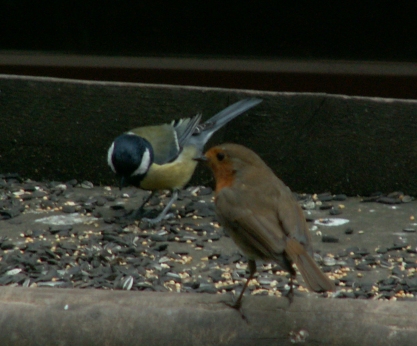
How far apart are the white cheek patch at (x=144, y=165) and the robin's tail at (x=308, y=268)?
241 centimetres

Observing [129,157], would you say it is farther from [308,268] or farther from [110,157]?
[308,268]

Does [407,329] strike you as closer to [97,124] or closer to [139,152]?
[139,152]

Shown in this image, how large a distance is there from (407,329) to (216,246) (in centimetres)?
207

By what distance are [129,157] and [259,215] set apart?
2.11m

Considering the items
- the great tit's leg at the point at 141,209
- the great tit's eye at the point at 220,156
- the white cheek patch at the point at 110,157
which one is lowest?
the great tit's leg at the point at 141,209

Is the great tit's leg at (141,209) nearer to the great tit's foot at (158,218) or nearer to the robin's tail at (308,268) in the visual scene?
the great tit's foot at (158,218)

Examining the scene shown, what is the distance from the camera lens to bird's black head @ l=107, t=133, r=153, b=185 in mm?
5145

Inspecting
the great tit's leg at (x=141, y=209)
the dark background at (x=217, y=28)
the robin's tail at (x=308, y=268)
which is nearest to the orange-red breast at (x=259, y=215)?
the robin's tail at (x=308, y=268)

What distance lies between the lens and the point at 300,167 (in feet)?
17.6

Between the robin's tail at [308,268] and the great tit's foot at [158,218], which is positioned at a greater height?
the robin's tail at [308,268]

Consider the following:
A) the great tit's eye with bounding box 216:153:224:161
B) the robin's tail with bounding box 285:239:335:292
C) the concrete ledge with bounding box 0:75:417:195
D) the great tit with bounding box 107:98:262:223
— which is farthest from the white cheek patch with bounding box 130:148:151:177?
the robin's tail with bounding box 285:239:335:292

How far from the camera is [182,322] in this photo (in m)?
2.81

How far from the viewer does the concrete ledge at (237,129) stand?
5.25 m

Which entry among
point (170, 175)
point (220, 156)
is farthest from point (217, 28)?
point (220, 156)
